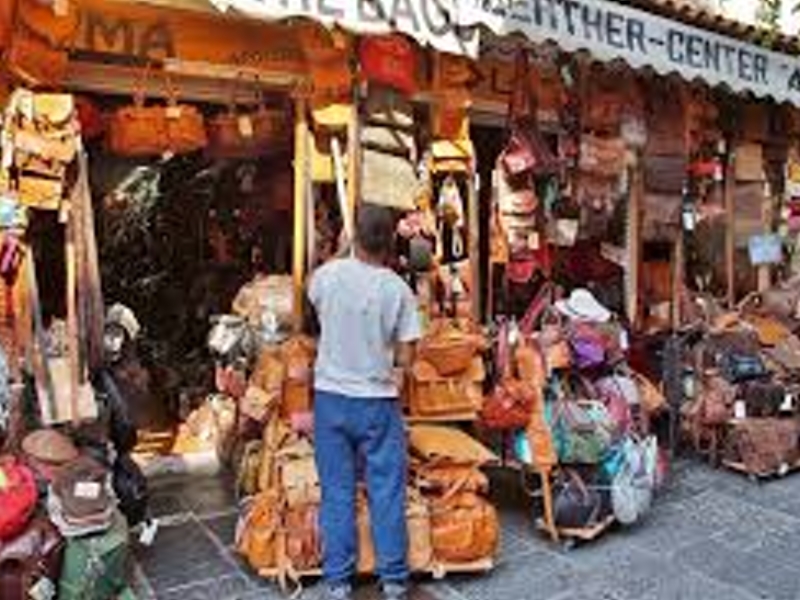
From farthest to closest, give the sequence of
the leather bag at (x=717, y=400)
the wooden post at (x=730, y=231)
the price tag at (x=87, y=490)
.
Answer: the wooden post at (x=730, y=231) < the leather bag at (x=717, y=400) < the price tag at (x=87, y=490)

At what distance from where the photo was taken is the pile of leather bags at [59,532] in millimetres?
4816

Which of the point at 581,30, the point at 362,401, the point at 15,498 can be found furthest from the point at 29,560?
the point at 581,30

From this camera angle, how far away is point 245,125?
275 inches

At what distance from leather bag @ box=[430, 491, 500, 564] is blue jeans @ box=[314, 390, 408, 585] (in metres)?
0.28

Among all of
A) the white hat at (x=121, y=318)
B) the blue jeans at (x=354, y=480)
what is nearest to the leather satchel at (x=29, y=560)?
the blue jeans at (x=354, y=480)

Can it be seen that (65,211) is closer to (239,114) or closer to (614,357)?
(239,114)

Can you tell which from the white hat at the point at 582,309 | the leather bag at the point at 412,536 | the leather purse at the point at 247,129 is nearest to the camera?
the leather bag at the point at 412,536

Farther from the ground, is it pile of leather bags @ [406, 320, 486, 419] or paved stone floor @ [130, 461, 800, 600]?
pile of leather bags @ [406, 320, 486, 419]

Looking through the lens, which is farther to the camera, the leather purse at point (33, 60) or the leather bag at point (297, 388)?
the leather bag at point (297, 388)

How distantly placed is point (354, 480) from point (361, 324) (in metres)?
0.90

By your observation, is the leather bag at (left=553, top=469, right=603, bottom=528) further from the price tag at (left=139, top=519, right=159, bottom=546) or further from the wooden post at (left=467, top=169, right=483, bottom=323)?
the price tag at (left=139, top=519, right=159, bottom=546)

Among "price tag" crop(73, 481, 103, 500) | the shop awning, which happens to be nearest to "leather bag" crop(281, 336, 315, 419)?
"price tag" crop(73, 481, 103, 500)

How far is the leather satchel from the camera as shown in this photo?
4789 millimetres

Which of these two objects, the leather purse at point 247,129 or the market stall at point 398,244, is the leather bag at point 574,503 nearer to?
the market stall at point 398,244
